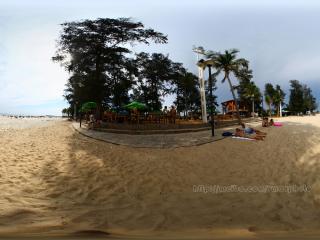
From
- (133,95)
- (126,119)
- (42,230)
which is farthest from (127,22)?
(42,230)

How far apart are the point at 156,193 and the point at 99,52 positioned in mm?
20541

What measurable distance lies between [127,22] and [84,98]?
807 centimetres

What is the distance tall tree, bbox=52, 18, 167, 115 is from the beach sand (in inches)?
572

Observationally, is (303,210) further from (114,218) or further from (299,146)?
(299,146)

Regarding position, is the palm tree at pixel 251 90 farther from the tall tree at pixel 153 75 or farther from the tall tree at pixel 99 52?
the tall tree at pixel 99 52

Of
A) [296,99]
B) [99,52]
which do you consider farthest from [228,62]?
[296,99]

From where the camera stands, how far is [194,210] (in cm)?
605

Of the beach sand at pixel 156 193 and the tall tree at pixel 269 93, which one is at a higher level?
the tall tree at pixel 269 93

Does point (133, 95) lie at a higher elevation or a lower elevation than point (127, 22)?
lower

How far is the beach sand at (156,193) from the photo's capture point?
4914 millimetres

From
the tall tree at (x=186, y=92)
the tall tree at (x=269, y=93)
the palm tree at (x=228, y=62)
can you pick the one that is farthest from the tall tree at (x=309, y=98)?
the palm tree at (x=228, y=62)

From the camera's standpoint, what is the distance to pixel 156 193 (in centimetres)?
727

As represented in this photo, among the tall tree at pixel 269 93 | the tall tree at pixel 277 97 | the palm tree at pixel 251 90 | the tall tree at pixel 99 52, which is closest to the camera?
the tall tree at pixel 99 52

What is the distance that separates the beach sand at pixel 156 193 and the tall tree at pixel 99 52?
14528mm
